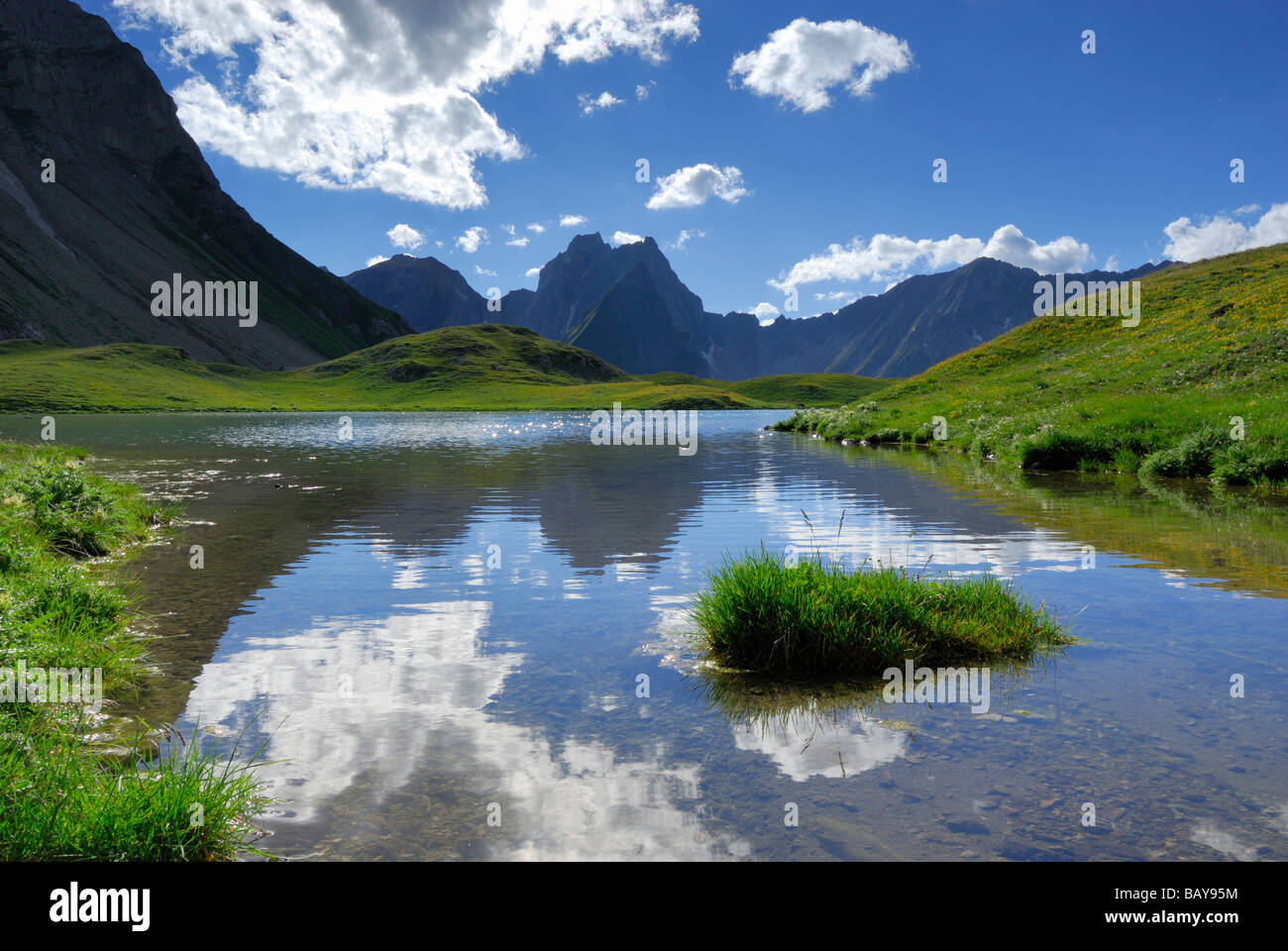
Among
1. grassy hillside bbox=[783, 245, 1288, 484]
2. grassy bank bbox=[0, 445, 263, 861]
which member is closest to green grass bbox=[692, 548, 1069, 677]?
grassy bank bbox=[0, 445, 263, 861]

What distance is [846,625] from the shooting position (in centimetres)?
1007

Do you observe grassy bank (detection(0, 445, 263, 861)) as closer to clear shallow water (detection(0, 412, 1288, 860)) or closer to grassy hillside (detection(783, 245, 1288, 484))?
clear shallow water (detection(0, 412, 1288, 860))

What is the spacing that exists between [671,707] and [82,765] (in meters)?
5.31

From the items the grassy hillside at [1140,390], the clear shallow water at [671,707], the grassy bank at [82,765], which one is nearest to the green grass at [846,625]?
the clear shallow water at [671,707]

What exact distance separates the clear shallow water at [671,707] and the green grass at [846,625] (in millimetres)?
691

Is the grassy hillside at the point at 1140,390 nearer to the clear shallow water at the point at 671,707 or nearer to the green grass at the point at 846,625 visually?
the clear shallow water at the point at 671,707

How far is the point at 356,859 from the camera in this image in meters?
5.74

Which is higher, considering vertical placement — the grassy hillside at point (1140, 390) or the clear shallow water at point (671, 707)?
the grassy hillside at point (1140, 390)

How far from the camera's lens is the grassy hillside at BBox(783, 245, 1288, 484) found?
1216 inches

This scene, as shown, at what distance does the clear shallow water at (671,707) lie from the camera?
6.16 m

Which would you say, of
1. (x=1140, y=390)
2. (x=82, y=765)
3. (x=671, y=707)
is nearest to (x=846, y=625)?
(x=671, y=707)

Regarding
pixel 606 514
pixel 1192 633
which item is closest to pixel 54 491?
pixel 606 514
